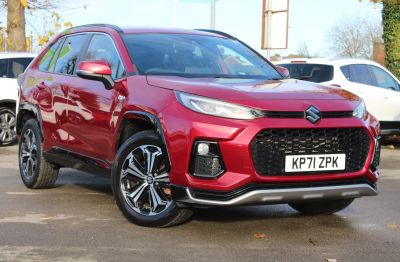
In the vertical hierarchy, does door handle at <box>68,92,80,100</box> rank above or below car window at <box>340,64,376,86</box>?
above

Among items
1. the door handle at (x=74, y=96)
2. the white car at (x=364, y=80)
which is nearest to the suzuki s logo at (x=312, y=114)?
the door handle at (x=74, y=96)

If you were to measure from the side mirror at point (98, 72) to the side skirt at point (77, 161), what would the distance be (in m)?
0.71

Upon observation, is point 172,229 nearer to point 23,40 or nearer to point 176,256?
point 176,256

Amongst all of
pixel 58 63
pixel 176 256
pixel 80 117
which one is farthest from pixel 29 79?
pixel 176 256

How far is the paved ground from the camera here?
183 inches

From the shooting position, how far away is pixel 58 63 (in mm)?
7051

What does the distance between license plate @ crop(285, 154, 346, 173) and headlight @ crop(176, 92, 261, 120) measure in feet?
1.44

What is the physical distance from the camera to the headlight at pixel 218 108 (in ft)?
15.7

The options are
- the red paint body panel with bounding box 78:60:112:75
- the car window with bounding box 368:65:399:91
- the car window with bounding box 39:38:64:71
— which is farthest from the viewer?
the car window with bounding box 368:65:399:91

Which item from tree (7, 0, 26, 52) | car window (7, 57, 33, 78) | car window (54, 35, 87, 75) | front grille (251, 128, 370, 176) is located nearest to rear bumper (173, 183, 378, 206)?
front grille (251, 128, 370, 176)

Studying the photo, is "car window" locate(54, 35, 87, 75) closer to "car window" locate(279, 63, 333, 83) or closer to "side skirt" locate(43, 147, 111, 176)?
"side skirt" locate(43, 147, 111, 176)

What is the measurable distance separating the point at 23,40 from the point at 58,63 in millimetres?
15180

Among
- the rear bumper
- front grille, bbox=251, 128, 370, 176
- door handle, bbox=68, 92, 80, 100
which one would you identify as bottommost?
the rear bumper

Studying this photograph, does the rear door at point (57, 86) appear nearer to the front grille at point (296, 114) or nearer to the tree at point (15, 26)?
the front grille at point (296, 114)
